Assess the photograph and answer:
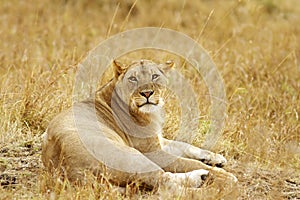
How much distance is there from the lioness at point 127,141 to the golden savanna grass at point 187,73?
112 mm

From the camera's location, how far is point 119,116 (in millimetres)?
4719

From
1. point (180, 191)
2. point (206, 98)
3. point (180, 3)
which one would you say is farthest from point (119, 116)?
point (180, 3)

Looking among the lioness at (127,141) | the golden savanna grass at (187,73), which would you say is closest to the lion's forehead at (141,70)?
the lioness at (127,141)

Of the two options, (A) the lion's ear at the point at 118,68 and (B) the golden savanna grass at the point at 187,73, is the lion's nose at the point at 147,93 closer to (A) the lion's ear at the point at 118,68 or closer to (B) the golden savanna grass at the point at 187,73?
(A) the lion's ear at the point at 118,68

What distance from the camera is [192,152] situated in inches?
194

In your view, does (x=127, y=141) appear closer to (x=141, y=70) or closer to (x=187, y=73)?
(x=141, y=70)

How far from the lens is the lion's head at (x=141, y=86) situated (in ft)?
15.2

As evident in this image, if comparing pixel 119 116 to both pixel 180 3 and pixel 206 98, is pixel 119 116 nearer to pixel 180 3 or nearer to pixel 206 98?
pixel 206 98

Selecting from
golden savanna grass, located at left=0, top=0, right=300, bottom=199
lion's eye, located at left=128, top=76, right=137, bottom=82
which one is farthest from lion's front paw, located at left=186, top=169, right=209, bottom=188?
lion's eye, located at left=128, top=76, right=137, bottom=82

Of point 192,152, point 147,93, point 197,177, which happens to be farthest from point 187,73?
point 197,177

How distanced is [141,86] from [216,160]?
2.53ft

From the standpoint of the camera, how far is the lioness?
13.0 feet

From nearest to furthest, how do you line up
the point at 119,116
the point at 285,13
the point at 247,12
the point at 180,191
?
the point at 180,191
the point at 119,116
the point at 247,12
the point at 285,13

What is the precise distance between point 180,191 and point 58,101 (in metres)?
1.74
